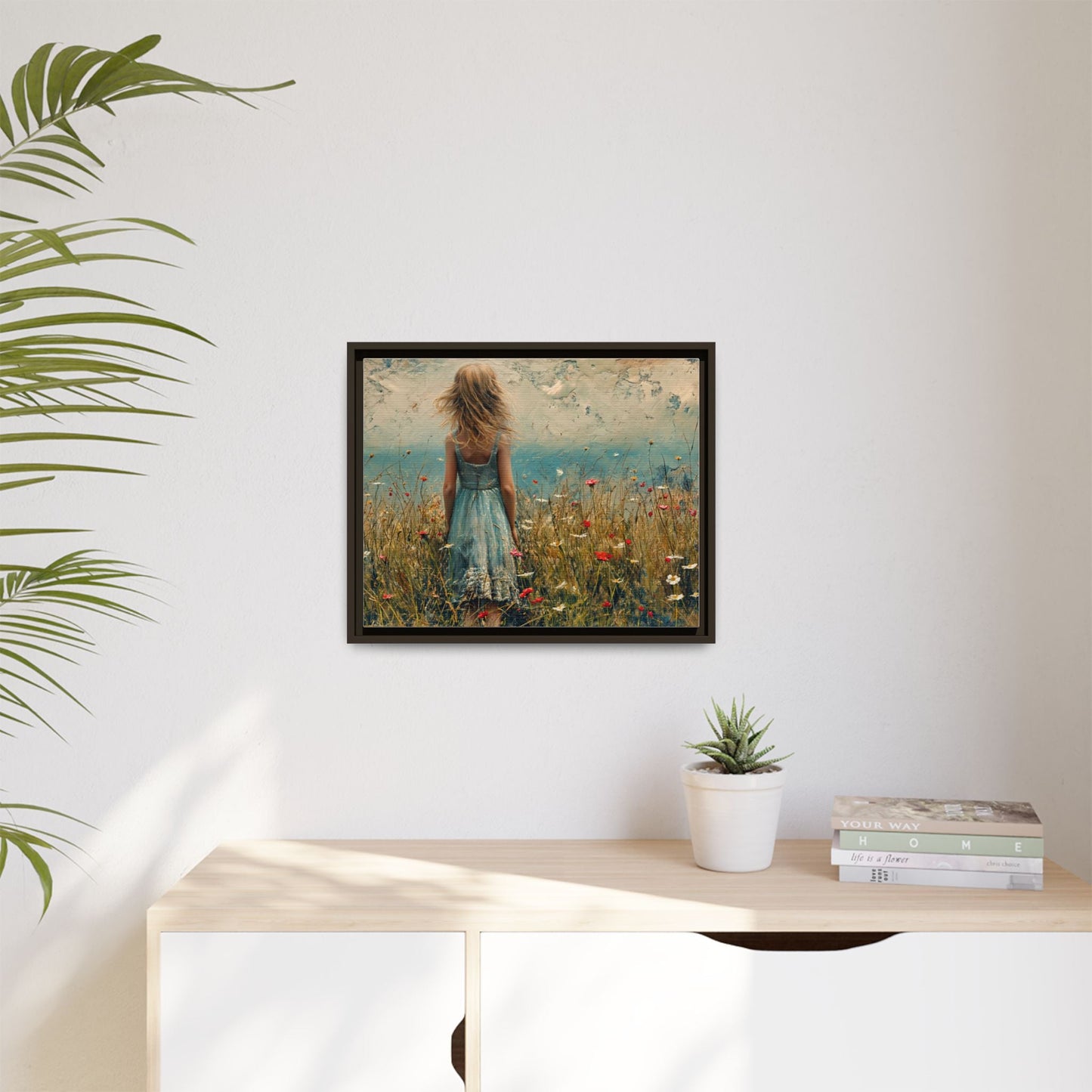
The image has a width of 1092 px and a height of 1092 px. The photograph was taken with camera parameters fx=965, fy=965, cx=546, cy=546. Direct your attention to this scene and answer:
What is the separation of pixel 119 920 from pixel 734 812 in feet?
3.88

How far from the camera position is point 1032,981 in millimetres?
1448

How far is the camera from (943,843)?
158cm

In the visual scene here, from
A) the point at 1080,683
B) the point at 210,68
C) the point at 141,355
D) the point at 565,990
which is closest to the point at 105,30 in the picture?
the point at 210,68

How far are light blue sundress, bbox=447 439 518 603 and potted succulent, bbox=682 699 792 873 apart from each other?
492 mm

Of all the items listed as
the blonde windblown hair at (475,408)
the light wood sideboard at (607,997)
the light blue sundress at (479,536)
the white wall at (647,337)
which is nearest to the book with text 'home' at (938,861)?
the light wood sideboard at (607,997)

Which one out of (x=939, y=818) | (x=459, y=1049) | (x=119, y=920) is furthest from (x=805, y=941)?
(x=119, y=920)

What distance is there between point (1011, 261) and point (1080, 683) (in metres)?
0.83

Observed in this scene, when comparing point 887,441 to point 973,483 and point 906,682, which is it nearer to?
point 973,483

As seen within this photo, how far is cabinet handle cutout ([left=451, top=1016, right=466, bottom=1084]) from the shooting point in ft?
4.72

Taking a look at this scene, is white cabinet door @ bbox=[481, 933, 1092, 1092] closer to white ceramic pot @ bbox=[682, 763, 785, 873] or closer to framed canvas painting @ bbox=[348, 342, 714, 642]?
white ceramic pot @ bbox=[682, 763, 785, 873]

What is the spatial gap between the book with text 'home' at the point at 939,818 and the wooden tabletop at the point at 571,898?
94 millimetres

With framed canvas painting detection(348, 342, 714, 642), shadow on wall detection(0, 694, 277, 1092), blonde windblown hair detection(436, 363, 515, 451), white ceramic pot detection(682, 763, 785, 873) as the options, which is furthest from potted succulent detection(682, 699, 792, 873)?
shadow on wall detection(0, 694, 277, 1092)

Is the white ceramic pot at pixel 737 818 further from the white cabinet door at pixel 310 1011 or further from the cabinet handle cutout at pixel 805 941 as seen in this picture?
the white cabinet door at pixel 310 1011

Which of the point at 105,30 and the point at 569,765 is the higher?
the point at 105,30
